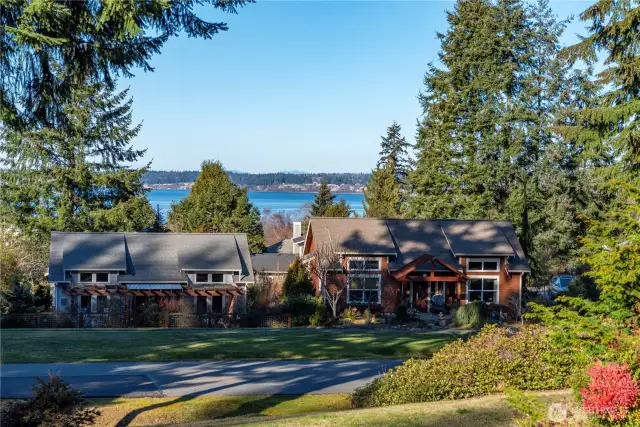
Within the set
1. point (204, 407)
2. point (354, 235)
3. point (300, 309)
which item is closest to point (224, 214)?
point (354, 235)

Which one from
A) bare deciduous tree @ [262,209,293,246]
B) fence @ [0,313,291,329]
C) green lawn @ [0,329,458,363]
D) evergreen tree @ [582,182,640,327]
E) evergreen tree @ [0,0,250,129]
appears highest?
evergreen tree @ [0,0,250,129]

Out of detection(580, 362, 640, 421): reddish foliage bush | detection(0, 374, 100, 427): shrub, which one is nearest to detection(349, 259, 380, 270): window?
detection(0, 374, 100, 427): shrub

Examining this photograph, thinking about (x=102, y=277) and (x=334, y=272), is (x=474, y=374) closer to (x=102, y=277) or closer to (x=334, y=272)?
(x=334, y=272)

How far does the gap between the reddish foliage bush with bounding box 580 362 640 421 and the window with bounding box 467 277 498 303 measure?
105 feet

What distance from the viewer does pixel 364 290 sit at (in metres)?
40.2

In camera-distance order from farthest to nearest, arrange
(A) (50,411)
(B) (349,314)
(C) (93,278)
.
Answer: (C) (93,278)
(B) (349,314)
(A) (50,411)

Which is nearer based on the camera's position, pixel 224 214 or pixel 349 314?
pixel 349 314

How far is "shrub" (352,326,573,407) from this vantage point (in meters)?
15.0

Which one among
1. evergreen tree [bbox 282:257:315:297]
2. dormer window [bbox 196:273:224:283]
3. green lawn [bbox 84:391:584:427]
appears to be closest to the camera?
green lawn [bbox 84:391:584:427]

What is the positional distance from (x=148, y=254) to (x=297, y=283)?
10.1m

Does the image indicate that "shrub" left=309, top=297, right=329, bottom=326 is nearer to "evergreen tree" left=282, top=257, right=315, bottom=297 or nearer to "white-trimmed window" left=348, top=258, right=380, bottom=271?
"evergreen tree" left=282, top=257, right=315, bottom=297

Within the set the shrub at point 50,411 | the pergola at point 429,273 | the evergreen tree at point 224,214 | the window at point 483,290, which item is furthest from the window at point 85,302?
the shrub at point 50,411

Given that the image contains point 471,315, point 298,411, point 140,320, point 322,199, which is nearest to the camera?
point 298,411

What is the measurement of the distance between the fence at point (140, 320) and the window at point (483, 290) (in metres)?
12.1
